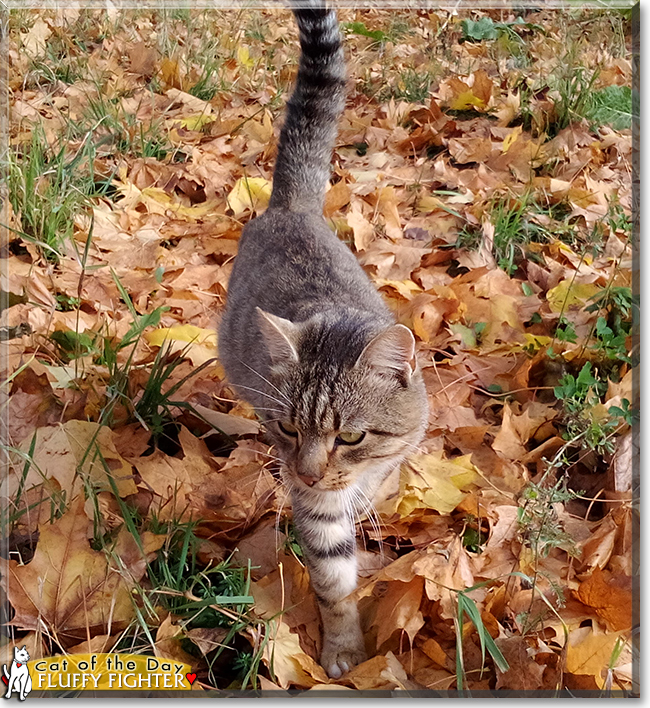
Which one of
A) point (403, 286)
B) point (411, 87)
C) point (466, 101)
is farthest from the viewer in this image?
point (411, 87)

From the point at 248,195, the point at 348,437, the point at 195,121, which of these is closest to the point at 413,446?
the point at 348,437

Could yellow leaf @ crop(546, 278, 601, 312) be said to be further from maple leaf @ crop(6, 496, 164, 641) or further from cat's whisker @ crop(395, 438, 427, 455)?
maple leaf @ crop(6, 496, 164, 641)

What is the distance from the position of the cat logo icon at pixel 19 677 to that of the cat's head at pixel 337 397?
707 mm

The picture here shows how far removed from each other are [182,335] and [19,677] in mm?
1367

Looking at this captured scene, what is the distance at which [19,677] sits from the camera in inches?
53.1

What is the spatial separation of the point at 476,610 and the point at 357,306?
3.43 feet

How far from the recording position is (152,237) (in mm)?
3006

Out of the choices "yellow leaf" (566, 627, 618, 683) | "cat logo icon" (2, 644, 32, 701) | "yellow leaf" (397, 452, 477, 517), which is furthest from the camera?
"yellow leaf" (397, 452, 477, 517)

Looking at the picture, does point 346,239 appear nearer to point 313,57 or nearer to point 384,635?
point 313,57

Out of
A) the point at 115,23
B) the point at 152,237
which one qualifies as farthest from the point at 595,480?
the point at 115,23

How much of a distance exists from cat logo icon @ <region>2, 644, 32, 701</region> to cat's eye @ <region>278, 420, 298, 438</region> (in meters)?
0.75

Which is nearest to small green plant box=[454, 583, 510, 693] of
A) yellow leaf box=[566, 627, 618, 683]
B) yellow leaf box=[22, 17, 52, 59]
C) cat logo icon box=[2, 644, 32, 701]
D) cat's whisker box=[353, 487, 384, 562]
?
yellow leaf box=[566, 627, 618, 683]

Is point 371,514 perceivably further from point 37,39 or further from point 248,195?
point 37,39

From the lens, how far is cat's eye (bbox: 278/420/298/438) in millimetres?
1724
